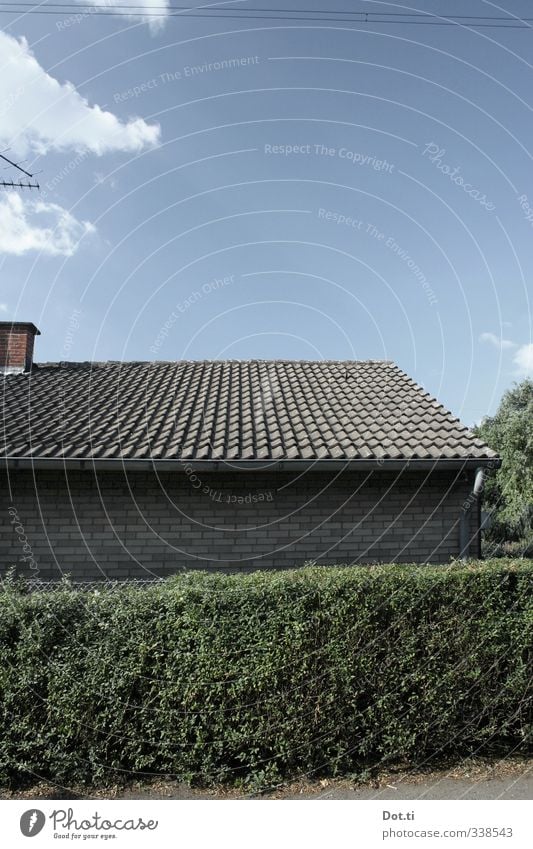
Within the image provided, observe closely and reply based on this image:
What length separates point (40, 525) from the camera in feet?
27.0

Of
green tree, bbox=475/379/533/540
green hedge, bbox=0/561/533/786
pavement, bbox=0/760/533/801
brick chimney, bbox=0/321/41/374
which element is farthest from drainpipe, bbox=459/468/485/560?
green tree, bbox=475/379/533/540

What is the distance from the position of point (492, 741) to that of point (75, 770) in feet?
11.9

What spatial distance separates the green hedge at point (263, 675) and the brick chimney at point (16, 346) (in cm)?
937

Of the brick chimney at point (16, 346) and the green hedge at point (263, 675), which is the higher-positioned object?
the brick chimney at point (16, 346)

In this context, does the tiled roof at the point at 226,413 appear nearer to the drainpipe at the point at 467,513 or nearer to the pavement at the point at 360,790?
the drainpipe at the point at 467,513

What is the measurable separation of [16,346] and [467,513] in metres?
10.8

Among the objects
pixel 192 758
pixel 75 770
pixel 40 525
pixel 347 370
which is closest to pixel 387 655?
pixel 192 758

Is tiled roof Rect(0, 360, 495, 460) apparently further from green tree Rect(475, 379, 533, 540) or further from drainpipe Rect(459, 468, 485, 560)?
green tree Rect(475, 379, 533, 540)

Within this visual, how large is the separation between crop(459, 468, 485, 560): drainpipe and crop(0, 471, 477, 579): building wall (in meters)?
0.09

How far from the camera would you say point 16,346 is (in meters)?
13.4

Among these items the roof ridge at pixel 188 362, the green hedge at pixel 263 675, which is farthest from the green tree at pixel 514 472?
the green hedge at pixel 263 675

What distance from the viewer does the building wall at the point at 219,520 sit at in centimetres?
816

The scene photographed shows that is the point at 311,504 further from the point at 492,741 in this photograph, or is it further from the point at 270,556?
the point at 492,741

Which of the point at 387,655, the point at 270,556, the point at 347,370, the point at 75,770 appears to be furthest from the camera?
the point at 347,370
